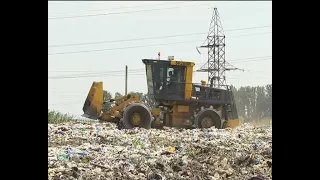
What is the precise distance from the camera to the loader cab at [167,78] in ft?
34.6

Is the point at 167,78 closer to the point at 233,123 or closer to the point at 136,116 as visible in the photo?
the point at 136,116

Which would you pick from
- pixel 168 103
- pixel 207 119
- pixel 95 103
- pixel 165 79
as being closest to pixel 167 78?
pixel 165 79

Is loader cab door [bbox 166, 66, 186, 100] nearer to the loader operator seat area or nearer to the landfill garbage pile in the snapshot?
the loader operator seat area

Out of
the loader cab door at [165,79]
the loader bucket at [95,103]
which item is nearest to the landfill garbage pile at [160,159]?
the loader bucket at [95,103]

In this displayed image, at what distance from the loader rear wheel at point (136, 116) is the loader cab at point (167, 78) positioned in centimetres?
71

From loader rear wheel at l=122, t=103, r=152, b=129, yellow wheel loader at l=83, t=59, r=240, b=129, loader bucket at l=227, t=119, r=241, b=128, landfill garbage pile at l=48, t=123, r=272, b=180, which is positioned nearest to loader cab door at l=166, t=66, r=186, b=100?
yellow wheel loader at l=83, t=59, r=240, b=129

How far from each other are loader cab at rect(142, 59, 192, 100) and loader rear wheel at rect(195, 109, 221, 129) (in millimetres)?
634

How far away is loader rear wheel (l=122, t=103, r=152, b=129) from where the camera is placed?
33.1 feet

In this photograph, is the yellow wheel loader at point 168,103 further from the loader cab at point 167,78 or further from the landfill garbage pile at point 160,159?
the landfill garbage pile at point 160,159

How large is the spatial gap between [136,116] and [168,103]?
3.61 ft

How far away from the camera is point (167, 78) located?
10609 millimetres

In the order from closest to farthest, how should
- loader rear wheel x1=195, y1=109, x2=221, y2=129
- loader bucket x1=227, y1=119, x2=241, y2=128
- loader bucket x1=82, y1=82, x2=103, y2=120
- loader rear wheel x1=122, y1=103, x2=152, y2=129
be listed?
loader rear wheel x1=122, y1=103, x2=152, y2=129 < loader bucket x1=82, y1=82, x2=103, y2=120 < loader rear wheel x1=195, y1=109, x2=221, y2=129 < loader bucket x1=227, y1=119, x2=241, y2=128
